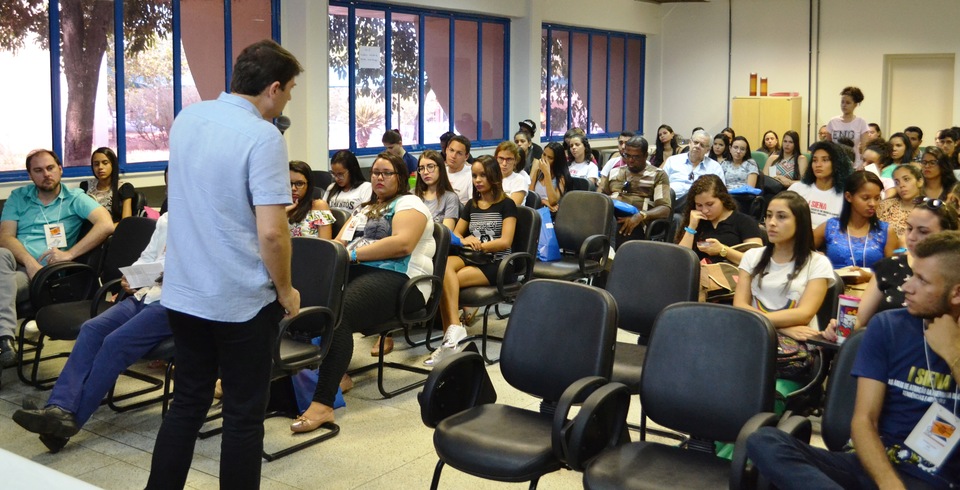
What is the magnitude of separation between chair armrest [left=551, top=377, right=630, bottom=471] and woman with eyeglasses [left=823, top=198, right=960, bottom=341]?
1.08 meters

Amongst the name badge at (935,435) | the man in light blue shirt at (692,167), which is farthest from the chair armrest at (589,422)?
the man in light blue shirt at (692,167)

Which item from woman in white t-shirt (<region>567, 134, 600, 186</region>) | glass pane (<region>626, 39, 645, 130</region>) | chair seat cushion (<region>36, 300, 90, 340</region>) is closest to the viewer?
chair seat cushion (<region>36, 300, 90, 340</region>)

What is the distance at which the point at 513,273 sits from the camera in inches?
213

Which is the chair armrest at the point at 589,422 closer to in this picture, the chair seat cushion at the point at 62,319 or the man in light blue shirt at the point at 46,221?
the chair seat cushion at the point at 62,319

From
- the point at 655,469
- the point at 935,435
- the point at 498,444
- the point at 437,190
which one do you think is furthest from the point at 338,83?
the point at 935,435

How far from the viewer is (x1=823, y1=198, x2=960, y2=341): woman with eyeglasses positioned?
3.51 meters

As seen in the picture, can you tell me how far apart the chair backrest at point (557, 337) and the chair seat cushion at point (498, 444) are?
0.15 m

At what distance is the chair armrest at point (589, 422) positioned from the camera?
9.27 ft

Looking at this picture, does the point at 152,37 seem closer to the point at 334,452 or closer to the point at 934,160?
the point at 334,452

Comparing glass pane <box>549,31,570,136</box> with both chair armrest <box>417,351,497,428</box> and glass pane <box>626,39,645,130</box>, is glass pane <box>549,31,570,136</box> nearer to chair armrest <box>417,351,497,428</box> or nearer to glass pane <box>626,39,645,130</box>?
glass pane <box>626,39,645,130</box>

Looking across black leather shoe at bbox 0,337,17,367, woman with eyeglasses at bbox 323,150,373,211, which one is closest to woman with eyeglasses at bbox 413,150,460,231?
woman with eyeglasses at bbox 323,150,373,211

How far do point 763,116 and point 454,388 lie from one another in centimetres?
1135

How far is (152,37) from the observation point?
8.11 meters

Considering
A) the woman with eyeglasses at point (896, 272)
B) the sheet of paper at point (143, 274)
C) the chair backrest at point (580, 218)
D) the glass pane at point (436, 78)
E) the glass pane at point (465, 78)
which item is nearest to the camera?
the woman with eyeglasses at point (896, 272)
